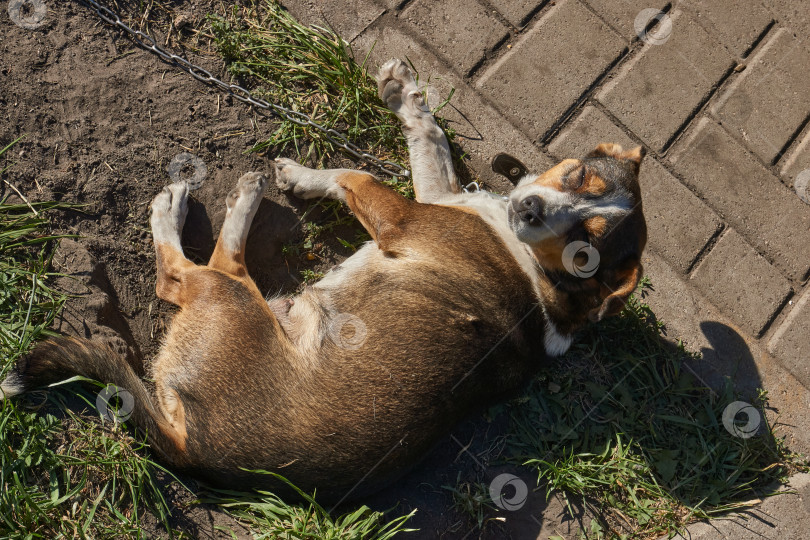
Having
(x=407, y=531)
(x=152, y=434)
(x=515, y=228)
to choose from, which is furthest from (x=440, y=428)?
(x=152, y=434)

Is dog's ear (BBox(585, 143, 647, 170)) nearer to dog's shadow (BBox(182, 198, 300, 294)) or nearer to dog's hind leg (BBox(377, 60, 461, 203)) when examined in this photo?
dog's hind leg (BBox(377, 60, 461, 203))

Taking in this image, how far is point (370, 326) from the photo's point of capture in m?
3.23

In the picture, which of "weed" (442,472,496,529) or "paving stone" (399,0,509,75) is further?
"paving stone" (399,0,509,75)

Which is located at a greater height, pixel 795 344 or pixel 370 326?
pixel 795 344

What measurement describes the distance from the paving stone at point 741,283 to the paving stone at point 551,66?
4.67ft

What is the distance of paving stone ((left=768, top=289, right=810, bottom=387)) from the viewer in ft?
14.1

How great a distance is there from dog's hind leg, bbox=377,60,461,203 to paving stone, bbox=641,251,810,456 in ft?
4.81

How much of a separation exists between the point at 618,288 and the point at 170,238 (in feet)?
8.14

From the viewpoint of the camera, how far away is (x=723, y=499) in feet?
13.0

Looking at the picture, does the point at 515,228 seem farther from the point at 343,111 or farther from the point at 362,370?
the point at 343,111

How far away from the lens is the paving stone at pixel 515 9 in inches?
172
